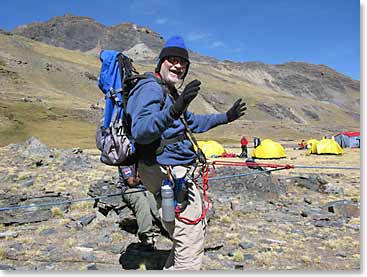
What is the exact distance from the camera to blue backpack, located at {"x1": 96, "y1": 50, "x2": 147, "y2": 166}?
366 centimetres

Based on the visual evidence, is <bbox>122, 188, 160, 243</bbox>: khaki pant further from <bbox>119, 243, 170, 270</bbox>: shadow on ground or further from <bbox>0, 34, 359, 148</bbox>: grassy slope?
<bbox>0, 34, 359, 148</bbox>: grassy slope

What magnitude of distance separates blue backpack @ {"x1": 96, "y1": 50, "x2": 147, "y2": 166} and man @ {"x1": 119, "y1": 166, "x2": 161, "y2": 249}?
2.35m

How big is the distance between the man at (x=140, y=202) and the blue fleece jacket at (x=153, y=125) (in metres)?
2.69

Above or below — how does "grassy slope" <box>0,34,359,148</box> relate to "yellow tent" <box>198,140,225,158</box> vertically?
above

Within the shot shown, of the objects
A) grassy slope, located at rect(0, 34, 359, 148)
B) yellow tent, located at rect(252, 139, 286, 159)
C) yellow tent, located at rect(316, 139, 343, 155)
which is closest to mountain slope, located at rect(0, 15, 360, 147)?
grassy slope, located at rect(0, 34, 359, 148)

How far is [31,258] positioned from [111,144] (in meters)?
3.26

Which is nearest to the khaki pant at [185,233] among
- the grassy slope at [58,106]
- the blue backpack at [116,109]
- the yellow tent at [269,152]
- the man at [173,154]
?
the man at [173,154]

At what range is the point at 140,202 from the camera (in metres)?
6.46

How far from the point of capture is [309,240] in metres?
7.18

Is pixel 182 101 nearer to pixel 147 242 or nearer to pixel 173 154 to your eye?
pixel 173 154

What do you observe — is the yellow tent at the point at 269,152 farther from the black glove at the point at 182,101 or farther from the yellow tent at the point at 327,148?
the black glove at the point at 182,101

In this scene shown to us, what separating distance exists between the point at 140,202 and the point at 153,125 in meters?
3.67

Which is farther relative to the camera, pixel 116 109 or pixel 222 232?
pixel 222 232

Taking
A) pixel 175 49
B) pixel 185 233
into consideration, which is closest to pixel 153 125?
pixel 175 49
